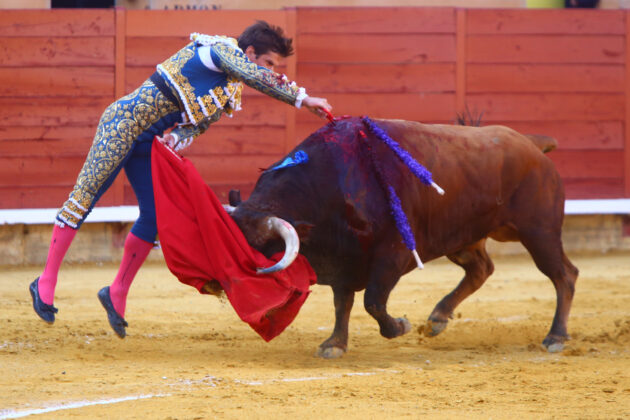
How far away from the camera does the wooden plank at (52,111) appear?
705 cm

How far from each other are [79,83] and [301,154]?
3.74m

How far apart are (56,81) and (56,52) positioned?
0.21m

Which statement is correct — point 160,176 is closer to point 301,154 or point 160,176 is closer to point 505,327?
point 301,154

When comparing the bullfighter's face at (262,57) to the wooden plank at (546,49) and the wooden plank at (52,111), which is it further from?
the wooden plank at (546,49)

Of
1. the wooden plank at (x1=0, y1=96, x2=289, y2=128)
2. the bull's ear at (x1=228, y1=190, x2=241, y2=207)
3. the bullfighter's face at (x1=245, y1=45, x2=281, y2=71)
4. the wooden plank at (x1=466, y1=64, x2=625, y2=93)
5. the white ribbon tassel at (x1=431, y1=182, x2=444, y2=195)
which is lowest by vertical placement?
the bull's ear at (x1=228, y1=190, x2=241, y2=207)

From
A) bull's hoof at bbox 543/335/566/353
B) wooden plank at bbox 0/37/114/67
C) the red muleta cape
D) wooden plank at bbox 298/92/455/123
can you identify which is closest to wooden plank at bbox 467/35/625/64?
wooden plank at bbox 298/92/455/123

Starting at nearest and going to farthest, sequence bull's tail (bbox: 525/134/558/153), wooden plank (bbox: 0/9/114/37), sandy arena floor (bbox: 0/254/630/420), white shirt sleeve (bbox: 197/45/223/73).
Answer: sandy arena floor (bbox: 0/254/630/420), white shirt sleeve (bbox: 197/45/223/73), bull's tail (bbox: 525/134/558/153), wooden plank (bbox: 0/9/114/37)

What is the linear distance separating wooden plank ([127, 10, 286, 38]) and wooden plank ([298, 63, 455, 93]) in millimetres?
624

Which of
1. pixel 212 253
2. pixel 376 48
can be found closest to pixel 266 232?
pixel 212 253

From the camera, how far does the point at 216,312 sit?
17.1 ft

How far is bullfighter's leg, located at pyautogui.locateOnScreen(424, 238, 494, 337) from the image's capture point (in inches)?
178

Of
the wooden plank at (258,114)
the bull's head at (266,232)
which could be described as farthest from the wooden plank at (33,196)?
the bull's head at (266,232)

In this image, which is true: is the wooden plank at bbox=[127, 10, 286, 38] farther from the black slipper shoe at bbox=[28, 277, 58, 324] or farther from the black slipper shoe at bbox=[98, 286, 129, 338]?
the black slipper shoe at bbox=[28, 277, 58, 324]

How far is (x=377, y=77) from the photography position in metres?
7.49
